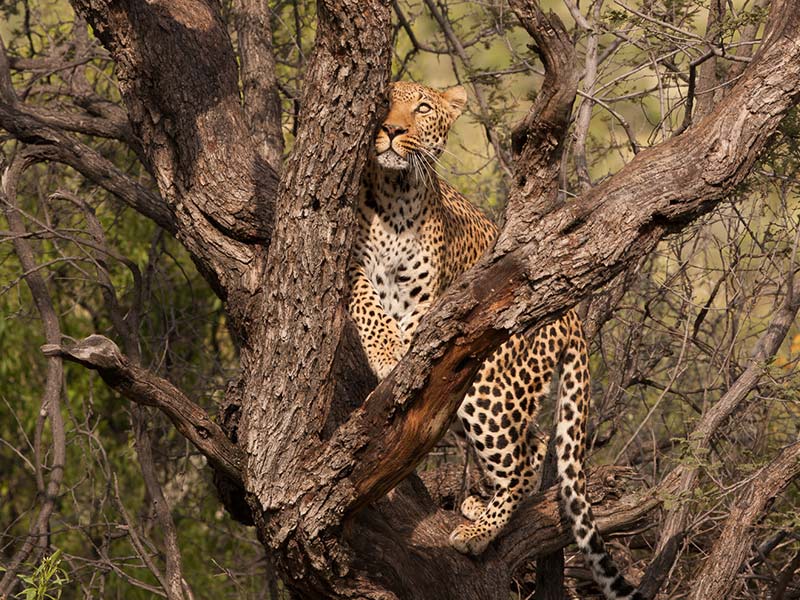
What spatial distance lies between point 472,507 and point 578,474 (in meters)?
0.64

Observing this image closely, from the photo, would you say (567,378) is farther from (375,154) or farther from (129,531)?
(129,531)

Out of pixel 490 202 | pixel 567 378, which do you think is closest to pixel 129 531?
pixel 567 378

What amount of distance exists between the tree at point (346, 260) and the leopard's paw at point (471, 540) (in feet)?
0.20

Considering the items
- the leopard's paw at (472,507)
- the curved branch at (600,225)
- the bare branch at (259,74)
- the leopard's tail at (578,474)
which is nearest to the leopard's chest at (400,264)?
the leopard's tail at (578,474)

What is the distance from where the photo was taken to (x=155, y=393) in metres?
4.71

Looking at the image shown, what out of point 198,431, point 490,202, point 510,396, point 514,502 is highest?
point 490,202

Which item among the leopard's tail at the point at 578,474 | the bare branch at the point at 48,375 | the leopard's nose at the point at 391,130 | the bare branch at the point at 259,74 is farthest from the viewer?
the bare branch at the point at 259,74

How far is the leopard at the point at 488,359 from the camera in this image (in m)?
5.80

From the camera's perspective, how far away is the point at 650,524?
6512mm

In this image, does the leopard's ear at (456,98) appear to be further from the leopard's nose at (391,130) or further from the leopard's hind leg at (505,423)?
the leopard's hind leg at (505,423)

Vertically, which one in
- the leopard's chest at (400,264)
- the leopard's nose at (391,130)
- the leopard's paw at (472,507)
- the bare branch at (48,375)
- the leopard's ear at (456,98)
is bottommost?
the bare branch at (48,375)

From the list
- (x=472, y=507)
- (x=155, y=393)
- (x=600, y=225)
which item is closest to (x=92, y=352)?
(x=155, y=393)

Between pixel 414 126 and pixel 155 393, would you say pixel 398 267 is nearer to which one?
pixel 414 126

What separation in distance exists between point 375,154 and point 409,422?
1632 millimetres
